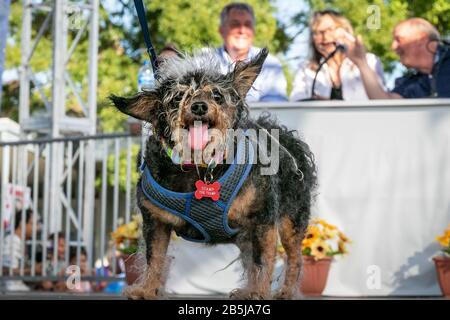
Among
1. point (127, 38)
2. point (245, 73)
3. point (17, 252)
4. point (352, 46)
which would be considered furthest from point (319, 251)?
point (127, 38)

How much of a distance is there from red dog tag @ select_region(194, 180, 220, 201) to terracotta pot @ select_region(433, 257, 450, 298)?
119 inches

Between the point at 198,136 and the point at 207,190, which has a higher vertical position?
the point at 198,136

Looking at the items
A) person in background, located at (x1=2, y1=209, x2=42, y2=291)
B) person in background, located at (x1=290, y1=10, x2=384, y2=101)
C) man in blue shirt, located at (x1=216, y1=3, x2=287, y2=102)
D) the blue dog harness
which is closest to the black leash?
the blue dog harness

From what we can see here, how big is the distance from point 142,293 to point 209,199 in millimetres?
593

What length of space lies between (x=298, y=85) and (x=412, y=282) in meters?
1.99

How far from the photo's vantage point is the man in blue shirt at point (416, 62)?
748cm

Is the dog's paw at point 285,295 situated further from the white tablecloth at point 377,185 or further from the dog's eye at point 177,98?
the white tablecloth at point 377,185

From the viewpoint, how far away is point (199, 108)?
12.8 ft

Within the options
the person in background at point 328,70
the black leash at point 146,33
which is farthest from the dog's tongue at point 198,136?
the person in background at point 328,70

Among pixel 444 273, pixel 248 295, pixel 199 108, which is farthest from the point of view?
pixel 444 273

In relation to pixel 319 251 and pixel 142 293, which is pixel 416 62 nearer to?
pixel 319 251

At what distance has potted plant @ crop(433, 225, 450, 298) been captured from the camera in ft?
21.5

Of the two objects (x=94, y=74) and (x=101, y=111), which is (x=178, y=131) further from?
(x=101, y=111)

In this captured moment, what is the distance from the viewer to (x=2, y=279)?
8.50 m
